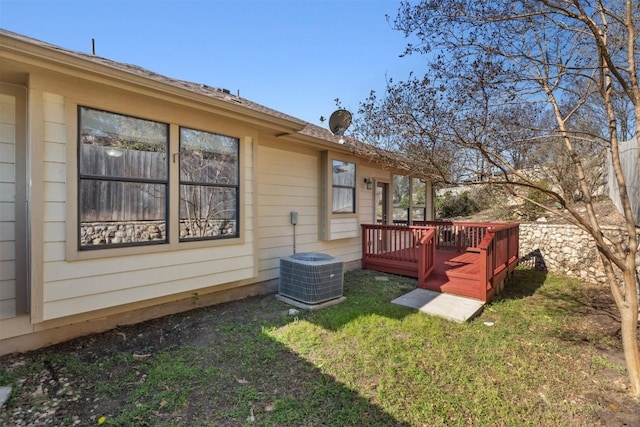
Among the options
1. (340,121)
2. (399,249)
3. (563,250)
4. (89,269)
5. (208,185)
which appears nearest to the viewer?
(89,269)

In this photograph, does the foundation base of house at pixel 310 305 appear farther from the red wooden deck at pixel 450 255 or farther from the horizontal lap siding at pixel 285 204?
the red wooden deck at pixel 450 255

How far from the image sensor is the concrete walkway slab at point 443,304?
4.43 m

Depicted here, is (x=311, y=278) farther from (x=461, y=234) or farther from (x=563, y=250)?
(x=563, y=250)

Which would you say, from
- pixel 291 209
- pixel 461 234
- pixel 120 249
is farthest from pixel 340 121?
pixel 120 249

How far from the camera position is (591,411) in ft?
8.07

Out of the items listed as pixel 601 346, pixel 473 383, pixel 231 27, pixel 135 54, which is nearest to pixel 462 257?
pixel 601 346

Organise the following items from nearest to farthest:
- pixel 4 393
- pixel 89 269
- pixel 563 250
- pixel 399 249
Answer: pixel 4 393, pixel 89 269, pixel 399 249, pixel 563 250

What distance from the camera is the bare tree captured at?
2793 millimetres

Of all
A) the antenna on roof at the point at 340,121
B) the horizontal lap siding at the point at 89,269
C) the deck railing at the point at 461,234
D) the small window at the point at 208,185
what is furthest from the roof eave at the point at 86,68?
the deck railing at the point at 461,234

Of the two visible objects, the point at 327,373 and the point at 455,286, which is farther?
the point at 455,286

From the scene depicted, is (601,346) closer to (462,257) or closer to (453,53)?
(462,257)

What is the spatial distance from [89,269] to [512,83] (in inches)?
198

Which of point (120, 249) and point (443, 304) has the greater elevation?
point (120, 249)

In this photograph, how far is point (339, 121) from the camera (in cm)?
679
